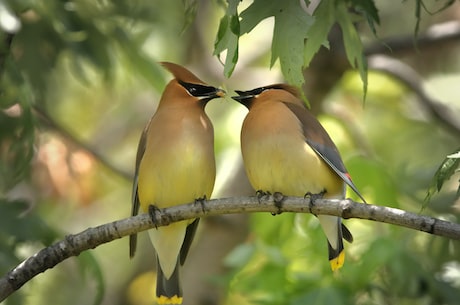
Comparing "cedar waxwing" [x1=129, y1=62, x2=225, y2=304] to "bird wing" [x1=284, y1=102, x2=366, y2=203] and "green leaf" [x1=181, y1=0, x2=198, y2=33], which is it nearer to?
"bird wing" [x1=284, y1=102, x2=366, y2=203]

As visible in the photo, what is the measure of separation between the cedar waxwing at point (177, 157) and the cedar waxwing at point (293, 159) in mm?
201

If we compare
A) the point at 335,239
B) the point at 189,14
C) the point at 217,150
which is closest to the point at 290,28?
the point at 189,14

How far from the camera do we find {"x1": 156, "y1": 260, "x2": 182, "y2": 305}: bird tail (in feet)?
17.4

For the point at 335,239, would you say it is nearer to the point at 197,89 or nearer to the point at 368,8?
the point at 197,89

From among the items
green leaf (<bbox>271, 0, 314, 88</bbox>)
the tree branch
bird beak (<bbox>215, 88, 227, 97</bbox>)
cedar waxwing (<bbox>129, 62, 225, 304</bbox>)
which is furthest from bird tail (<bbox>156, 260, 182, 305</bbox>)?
green leaf (<bbox>271, 0, 314, 88</bbox>)

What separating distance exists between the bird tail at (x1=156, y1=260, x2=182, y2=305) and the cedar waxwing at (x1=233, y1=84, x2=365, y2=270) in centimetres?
87

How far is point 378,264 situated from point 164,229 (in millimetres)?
1360

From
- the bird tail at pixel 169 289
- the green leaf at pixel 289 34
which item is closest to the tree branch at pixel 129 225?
the green leaf at pixel 289 34

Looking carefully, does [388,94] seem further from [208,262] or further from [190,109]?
[190,109]

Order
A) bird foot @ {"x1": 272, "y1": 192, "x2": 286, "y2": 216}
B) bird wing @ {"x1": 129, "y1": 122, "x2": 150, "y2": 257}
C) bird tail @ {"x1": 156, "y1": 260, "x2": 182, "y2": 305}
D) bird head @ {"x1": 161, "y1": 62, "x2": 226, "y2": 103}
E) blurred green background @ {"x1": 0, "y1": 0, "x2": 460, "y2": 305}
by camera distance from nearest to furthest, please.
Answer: bird foot @ {"x1": 272, "y1": 192, "x2": 286, "y2": 216} < bird wing @ {"x1": 129, "y1": 122, "x2": 150, "y2": 257} < bird head @ {"x1": 161, "y1": 62, "x2": 226, "y2": 103} < bird tail @ {"x1": 156, "y1": 260, "x2": 182, "y2": 305} < blurred green background @ {"x1": 0, "y1": 0, "x2": 460, "y2": 305}

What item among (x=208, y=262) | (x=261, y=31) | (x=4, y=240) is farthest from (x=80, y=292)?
(x=4, y=240)

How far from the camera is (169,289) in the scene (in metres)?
5.32

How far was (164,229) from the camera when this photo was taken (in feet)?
16.6

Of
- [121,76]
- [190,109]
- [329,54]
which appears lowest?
[190,109]
